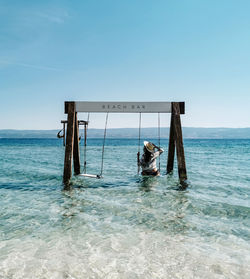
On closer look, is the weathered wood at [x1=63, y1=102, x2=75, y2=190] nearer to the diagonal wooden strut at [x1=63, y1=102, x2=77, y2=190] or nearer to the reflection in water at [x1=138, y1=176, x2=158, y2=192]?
the diagonal wooden strut at [x1=63, y1=102, x2=77, y2=190]

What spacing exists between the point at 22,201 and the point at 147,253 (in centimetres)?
535

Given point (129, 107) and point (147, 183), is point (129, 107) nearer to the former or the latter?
point (129, 107)

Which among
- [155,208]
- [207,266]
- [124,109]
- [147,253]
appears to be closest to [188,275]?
[207,266]

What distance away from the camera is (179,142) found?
1012 cm

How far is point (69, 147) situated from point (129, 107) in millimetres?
3028

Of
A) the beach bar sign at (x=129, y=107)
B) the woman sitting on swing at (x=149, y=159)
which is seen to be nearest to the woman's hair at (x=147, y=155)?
the woman sitting on swing at (x=149, y=159)

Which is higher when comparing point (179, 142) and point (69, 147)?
point (179, 142)

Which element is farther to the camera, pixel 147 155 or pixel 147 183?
pixel 147 155

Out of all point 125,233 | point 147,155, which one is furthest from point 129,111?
→ point 125,233

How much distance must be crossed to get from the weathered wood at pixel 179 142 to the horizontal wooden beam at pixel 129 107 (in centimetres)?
22

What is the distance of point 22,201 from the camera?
8305mm

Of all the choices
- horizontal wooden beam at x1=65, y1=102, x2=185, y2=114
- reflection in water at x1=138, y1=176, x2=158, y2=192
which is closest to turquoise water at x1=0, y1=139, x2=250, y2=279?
reflection in water at x1=138, y1=176, x2=158, y2=192

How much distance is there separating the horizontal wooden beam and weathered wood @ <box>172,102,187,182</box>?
22 centimetres

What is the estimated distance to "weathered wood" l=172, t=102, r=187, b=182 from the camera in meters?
10.1
